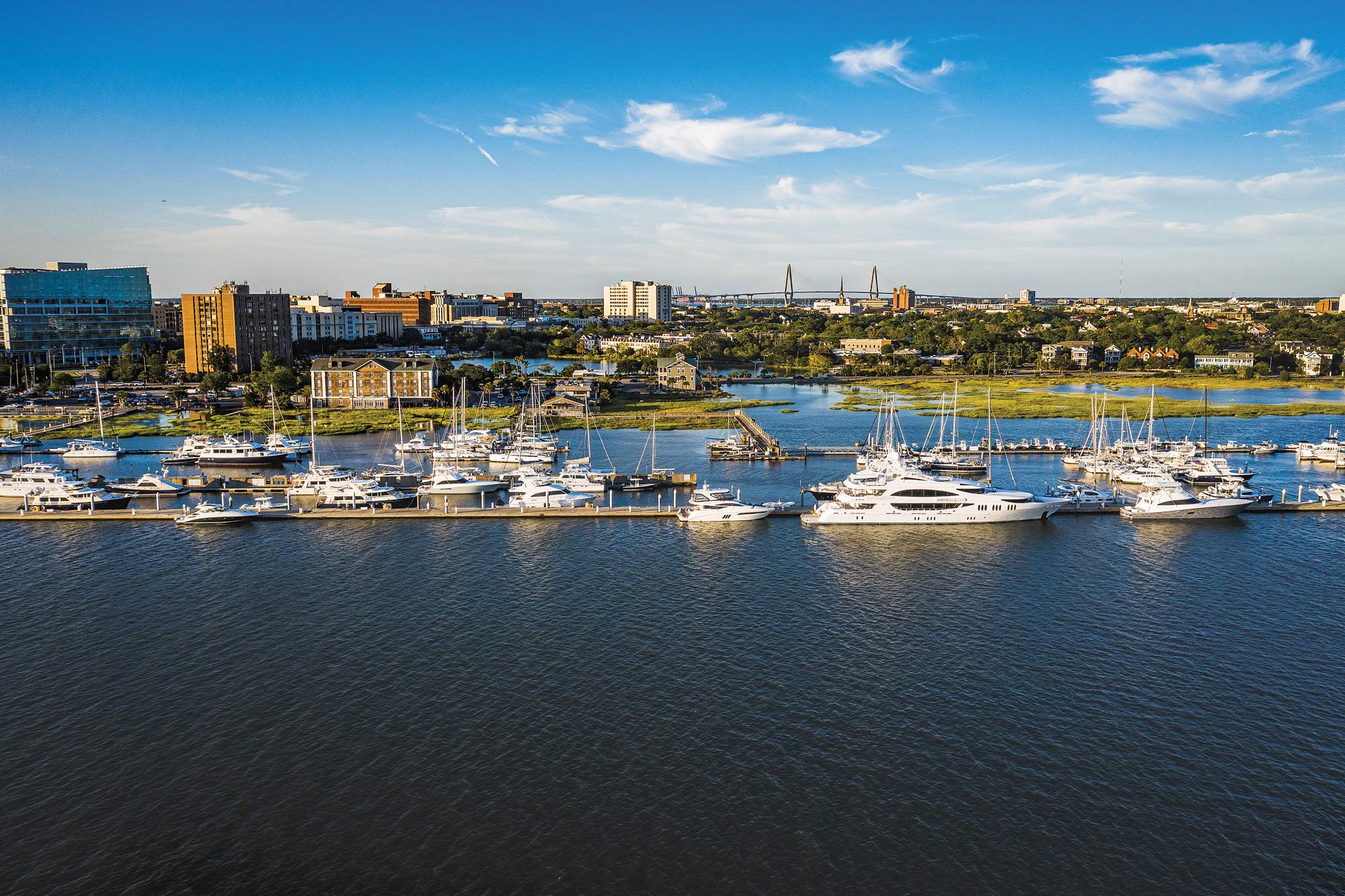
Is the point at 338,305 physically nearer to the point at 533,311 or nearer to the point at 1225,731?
the point at 533,311

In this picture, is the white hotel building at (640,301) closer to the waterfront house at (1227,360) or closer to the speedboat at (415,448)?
the waterfront house at (1227,360)

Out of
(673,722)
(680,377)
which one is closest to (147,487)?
(673,722)

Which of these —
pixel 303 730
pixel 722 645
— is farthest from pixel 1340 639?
pixel 303 730

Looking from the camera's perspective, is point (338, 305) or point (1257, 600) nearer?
point (1257, 600)

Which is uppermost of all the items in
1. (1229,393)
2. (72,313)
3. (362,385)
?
(72,313)

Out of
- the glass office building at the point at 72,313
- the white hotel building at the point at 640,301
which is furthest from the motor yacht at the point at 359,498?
the white hotel building at the point at 640,301

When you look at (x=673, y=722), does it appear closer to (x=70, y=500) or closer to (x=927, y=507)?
(x=927, y=507)
